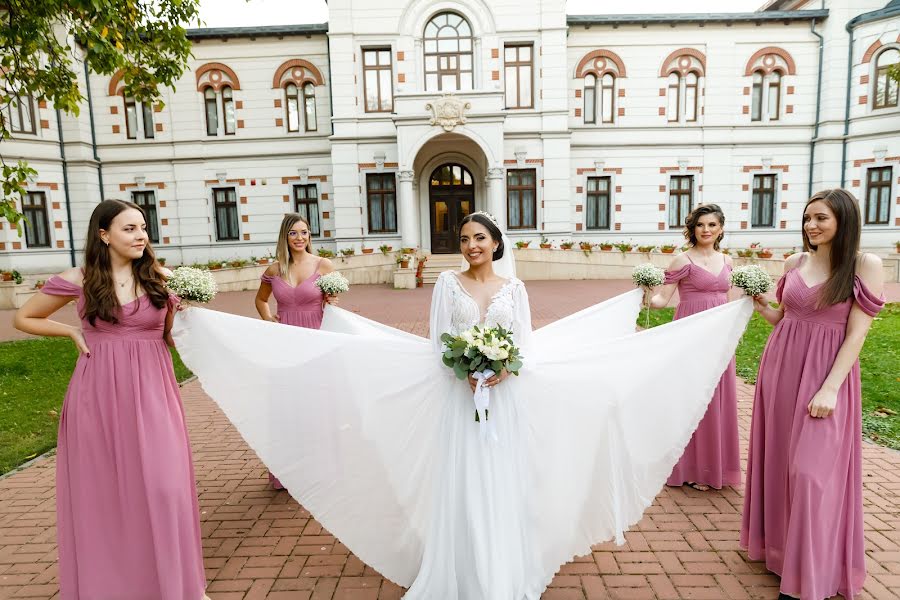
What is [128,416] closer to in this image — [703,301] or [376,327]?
[376,327]

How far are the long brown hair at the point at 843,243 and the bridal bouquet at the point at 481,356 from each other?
6.57 feet

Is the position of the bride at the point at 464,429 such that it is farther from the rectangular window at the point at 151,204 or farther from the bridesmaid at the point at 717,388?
the rectangular window at the point at 151,204

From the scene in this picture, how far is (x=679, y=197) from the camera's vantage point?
84.7 ft

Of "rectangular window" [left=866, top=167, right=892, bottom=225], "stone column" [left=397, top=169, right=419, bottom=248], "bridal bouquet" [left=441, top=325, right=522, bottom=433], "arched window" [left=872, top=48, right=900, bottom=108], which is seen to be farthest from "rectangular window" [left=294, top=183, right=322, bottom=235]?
"arched window" [left=872, top=48, right=900, bottom=108]

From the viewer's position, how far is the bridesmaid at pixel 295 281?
5168mm

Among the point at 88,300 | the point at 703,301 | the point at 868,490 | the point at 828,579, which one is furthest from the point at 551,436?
the point at 868,490

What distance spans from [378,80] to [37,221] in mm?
16712

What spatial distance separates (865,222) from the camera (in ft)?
80.2

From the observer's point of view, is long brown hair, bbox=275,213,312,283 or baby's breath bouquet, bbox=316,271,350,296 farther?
long brown hair, bbox=275,213,312,283

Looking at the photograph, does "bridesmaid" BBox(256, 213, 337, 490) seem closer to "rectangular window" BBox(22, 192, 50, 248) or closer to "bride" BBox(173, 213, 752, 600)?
"bride" BBox(173, 213, 752, 600)

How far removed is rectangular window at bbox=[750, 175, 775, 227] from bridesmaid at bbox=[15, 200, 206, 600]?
28530 millimetres

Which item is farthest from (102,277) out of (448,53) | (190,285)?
(448,53)

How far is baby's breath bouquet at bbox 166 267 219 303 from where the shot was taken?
3.32m

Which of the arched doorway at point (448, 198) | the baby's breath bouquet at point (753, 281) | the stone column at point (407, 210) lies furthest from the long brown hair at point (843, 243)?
the arched doorway at point (448, 198)
